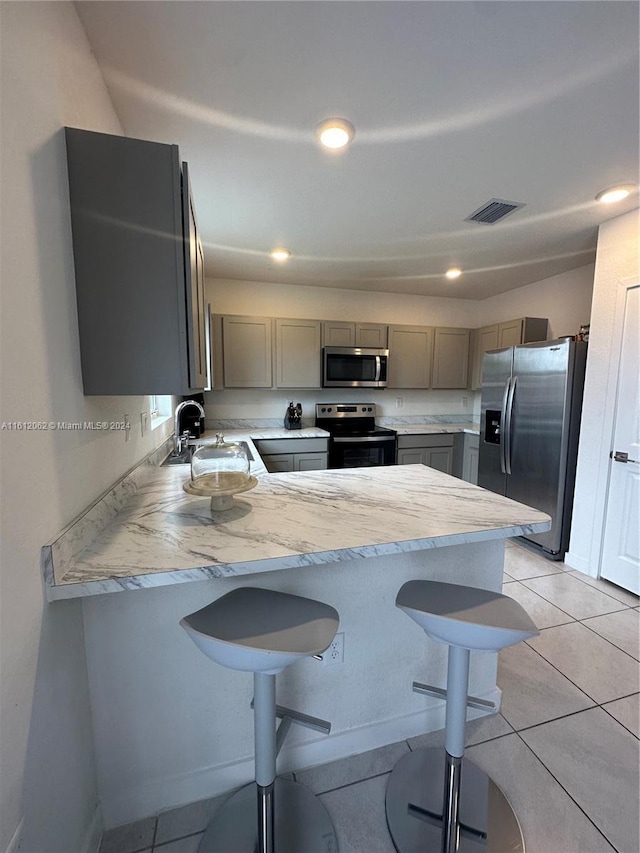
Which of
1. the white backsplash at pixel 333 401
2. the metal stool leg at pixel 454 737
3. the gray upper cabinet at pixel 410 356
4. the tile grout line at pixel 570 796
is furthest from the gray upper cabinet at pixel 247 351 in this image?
the tile grout line at pixel 570 796

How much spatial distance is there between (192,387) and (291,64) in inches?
46.6

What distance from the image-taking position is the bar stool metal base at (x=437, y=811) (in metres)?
1.10

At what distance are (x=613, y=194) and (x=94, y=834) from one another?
3671mm

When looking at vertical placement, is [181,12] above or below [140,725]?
above

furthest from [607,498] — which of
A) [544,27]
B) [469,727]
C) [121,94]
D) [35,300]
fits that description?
[121,94]

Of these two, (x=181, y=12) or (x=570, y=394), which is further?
(x=570, y=394)

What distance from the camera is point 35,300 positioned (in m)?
0.82

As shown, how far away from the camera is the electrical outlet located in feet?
4.31

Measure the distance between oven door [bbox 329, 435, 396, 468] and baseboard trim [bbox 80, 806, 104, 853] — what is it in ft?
9.24

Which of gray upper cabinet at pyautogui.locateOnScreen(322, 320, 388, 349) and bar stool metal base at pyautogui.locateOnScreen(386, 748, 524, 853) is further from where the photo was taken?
gray upper cabinet at pyautogui.locateOnScreen(322, 320, 388, 349)

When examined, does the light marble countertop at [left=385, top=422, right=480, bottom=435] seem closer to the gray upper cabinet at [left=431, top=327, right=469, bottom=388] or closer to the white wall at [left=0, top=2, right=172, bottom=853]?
the gray upper cabinet at [left=431, top=327, right=469, bottom=388]

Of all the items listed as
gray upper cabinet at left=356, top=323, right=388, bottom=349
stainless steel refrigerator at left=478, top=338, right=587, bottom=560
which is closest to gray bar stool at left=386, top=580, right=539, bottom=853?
stainless steel refrigerator at left=478, top=338, right=587, bottom=560

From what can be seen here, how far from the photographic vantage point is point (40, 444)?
2.71ft

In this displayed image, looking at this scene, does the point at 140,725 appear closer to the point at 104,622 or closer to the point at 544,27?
the point at 104,622
